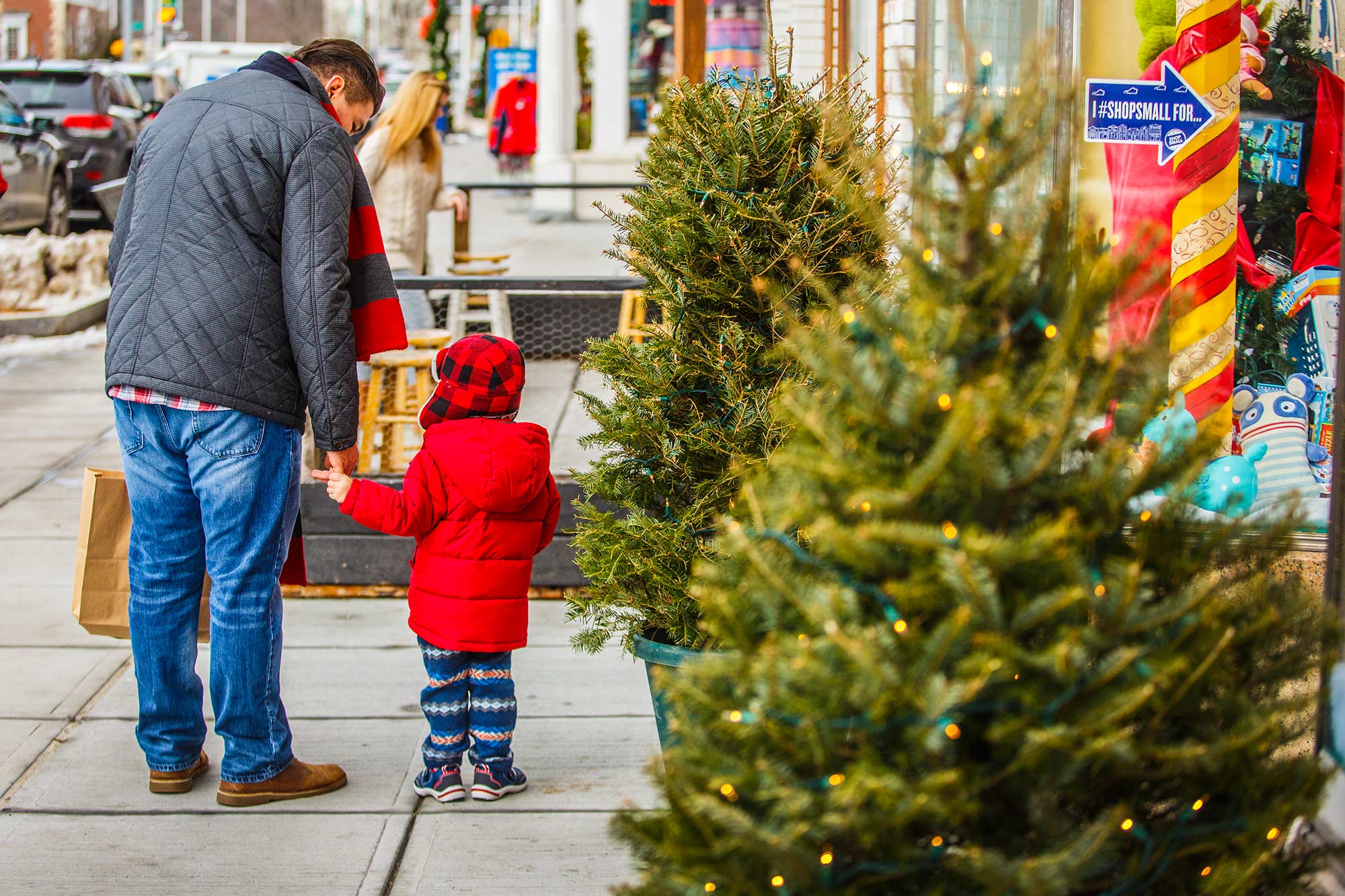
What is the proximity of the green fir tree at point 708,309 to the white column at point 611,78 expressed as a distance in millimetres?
16112

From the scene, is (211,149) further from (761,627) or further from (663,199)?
(761,627)

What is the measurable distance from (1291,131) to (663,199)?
2.05 m

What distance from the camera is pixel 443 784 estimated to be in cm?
362

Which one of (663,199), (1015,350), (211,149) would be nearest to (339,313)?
(211,149)

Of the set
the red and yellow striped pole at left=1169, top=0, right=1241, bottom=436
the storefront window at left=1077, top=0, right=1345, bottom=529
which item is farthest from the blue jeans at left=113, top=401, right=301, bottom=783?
the red and yellow striped pole at left=1169, top=0, right=1241, bottom=436

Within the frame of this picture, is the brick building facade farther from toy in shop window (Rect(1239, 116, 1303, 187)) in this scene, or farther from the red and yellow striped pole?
toy in shop window (Rect(1239, 116, 1303, 187))

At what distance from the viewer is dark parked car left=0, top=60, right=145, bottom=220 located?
16500mm

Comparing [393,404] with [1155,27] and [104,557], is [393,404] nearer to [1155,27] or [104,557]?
[104,557]

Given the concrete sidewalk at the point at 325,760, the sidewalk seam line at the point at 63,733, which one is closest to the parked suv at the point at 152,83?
the concrete sidewalk at the point at 325,760

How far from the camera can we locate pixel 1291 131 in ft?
13.5

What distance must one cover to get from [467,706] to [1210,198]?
105 inches

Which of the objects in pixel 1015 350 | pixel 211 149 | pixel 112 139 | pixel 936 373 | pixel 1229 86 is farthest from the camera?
pixel 112 139

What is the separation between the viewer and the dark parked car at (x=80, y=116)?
16.5 meters

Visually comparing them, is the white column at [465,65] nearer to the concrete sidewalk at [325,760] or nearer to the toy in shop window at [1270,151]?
the concrete sidewalk at [325,760]
